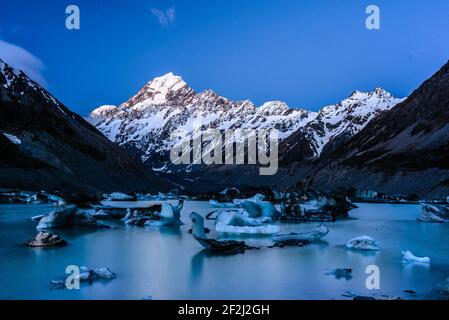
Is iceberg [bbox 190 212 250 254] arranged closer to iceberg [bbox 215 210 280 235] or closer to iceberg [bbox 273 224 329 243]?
iceberg [bbox 273 224 329 243]

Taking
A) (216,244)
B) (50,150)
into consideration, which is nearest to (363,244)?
(216,244)

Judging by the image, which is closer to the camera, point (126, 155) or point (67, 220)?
point (67, 220)

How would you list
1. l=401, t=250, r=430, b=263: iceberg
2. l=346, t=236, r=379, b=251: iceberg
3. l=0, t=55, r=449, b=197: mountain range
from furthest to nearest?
1. l=0, t=55, r=449, b=197: mountain range
2. l=346, t=236, r=379, b=251: iceberg
3. l=401, t=250, r=430, b=263: iceberg

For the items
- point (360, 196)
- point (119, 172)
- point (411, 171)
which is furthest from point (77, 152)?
point (411, 171)

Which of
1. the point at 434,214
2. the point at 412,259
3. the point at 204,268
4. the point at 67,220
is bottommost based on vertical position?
A: the point at 204,268

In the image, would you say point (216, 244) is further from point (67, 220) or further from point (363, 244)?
point (67, 220)

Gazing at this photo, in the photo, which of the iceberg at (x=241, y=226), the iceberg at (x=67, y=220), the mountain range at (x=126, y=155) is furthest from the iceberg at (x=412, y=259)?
the mountain range at (x=126, y=155)

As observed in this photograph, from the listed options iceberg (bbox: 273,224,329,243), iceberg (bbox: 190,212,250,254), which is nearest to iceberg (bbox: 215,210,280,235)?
iceberg (bbox: 273,224,329,243)

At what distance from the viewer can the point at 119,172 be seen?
128 m

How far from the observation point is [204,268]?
17.5 metres

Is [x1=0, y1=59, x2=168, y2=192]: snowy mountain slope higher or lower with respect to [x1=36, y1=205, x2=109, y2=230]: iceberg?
higher

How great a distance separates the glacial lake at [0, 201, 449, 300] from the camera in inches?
547

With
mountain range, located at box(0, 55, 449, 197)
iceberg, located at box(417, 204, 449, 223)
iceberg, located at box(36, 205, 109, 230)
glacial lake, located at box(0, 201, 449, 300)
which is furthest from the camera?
mountain range, located at box(0, 55, 449, 197)

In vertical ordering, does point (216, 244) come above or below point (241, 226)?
below
